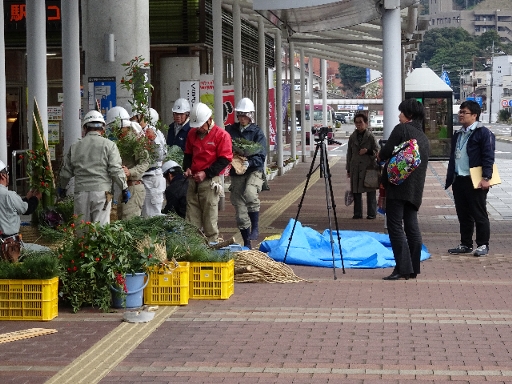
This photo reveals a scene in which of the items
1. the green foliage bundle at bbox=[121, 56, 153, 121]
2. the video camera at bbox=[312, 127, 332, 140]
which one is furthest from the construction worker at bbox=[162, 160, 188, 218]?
the video camera at bbox=[312, 127, 332, 140]

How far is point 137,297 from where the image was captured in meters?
10.4

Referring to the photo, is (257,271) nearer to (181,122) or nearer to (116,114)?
(116,114)

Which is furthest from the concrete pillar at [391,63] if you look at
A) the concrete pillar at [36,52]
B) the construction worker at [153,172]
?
the concrete pillar at [36,52]

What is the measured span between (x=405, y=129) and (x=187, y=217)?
261cm

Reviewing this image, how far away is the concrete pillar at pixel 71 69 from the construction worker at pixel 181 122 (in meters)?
3.49

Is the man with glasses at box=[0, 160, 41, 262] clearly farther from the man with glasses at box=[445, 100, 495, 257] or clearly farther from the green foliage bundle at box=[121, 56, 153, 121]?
the man with glasses at box=[445, 100, 495, 257]

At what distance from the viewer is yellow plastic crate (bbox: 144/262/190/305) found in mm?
10492

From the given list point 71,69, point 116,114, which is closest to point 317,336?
point 116,114

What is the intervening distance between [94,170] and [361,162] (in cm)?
805

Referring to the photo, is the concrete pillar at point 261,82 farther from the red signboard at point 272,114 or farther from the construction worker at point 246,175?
the construction worker at point 246,175

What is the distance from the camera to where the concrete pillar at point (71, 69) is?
17672mm

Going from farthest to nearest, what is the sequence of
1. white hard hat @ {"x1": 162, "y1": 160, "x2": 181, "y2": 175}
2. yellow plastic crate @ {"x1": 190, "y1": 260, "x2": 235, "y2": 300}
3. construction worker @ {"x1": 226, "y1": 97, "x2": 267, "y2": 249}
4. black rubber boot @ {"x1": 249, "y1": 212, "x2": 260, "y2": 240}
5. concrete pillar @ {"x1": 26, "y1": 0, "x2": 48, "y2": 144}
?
concrete pillar @ {"x1": 26, "y1": 0, "x2": 48, "y2": 144}, black rubber boot @ {"x1": 249, "y1": 212, "x2": 260, "y2": 240}, construction worker @ {"x1": 226, "y1": 97, "x2": 267, "y2": 249}, white hard hat @ {"x1": 162, "y1": 160, "x2": 181, "y2": 175}, yellow plastic crate @ {"x1": 190, "y1": 260, "x2": 235, "y2": 300}

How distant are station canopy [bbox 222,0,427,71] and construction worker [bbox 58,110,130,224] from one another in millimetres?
5959

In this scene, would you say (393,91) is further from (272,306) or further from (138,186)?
(272,306)
